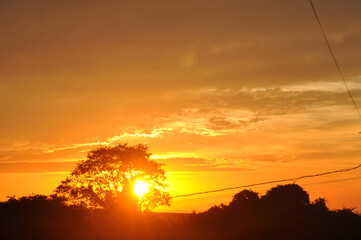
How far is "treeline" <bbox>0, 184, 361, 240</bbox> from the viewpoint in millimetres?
46906

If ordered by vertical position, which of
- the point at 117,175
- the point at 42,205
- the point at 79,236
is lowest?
the point at 79,236

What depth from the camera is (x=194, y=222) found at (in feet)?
211

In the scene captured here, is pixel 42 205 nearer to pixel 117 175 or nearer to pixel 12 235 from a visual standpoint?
pixel 12 235

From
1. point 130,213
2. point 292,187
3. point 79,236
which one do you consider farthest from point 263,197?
point 79,236

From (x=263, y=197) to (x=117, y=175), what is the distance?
24.5 m

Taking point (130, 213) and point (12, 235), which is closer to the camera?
point (12, 235)

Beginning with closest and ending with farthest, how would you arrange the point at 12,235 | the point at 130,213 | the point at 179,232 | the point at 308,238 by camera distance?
the point at 12,235
the point at 308,238
the point at 179,232
the point at 130,213

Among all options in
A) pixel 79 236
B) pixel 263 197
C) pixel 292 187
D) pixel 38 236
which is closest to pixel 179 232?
pixel 79 236

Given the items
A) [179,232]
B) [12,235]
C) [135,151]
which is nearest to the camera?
[12,235]

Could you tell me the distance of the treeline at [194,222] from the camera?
154 feet

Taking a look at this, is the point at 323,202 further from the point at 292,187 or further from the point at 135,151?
the point at 135,151

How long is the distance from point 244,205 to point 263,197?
8.33 meters

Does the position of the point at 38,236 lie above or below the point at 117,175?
below

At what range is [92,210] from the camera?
66875mm
